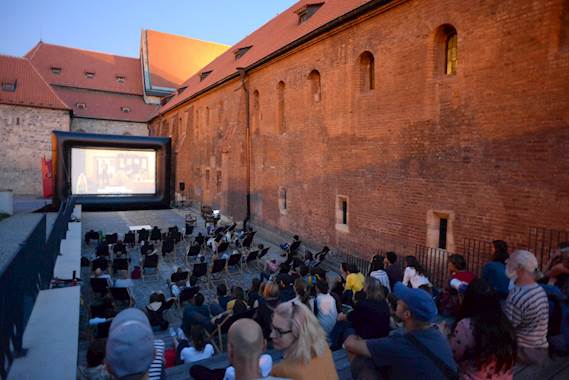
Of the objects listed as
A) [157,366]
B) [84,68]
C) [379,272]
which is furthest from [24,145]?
[157,366]

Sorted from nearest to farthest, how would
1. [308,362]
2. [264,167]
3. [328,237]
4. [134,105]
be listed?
[308,362] → [328,237] → [264,167] → [134,105]

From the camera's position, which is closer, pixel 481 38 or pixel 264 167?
pixel 481 38

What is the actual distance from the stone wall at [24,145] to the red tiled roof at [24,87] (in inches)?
22.2

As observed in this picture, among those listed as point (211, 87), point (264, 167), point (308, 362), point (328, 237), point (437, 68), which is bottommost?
point (328, 237)

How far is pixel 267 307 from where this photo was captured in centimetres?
561

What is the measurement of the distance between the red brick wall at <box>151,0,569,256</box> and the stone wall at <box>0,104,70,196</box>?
26003 mm

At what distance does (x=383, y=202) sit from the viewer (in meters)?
10.3

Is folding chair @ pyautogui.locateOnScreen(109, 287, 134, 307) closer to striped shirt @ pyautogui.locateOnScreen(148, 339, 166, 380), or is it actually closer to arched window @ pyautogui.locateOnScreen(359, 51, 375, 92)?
striped shirt @ pyautogui.locateOnScreen(148, 339, 166, 380)

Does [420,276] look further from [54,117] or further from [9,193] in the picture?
[54,117]

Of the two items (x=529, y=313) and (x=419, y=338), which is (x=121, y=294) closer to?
(x=419, y=338)

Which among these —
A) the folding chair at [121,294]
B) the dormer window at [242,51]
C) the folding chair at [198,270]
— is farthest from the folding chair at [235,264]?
the dormer window at [242,51]

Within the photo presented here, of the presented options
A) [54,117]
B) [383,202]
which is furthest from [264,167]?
[54,117]

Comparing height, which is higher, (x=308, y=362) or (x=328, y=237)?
(x=308, y=362)

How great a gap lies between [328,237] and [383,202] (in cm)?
295
